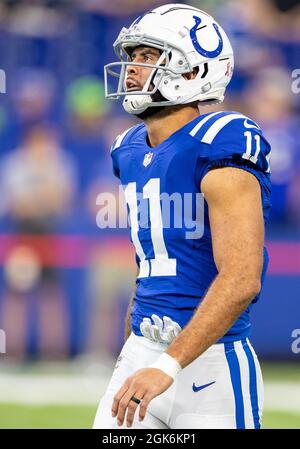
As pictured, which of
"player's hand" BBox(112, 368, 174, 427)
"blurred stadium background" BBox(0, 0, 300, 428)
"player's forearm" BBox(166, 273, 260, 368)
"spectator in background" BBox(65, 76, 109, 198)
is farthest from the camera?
"spectator in background" BBox(65, 76, 109, 198)

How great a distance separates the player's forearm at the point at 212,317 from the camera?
2379 millimetres

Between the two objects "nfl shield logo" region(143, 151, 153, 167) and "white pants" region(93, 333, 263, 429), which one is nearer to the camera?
"white pants" region(93, 333, 263, 429)

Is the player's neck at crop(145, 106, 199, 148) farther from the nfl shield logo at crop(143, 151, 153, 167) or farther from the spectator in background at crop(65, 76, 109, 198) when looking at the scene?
the spectator in background at crop(65, 76, 109, 198)

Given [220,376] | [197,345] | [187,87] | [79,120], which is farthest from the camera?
Result: [79,120]

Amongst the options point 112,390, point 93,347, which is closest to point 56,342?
point 93,347

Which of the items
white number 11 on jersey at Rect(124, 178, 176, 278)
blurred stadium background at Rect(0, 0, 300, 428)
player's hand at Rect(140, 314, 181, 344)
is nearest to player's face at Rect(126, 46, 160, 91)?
white number 11 on jersey at Rect(124, 178, 176, 278)

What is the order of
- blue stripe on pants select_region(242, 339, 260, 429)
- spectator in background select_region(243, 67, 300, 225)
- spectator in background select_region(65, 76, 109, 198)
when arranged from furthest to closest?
spectator in background select_region(65, 76, 109, 198)
spectator in background select_region(243, 67, 300, 225)
blue stripe on pants select_region(242, 339, 260, 429)

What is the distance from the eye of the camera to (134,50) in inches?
114

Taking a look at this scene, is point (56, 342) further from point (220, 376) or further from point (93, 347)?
point (220, 376)

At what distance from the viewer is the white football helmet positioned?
2.81 metres

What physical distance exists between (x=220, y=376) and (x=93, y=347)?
434cm

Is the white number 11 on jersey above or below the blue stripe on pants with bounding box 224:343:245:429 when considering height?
above

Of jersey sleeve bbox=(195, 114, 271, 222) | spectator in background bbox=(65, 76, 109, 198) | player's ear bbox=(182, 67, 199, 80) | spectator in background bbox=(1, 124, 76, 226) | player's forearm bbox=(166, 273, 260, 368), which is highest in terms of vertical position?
spectator in background bbox=(65, 76, 109, 198)

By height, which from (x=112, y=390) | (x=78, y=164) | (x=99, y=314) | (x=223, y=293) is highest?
(x=78, y=164)
